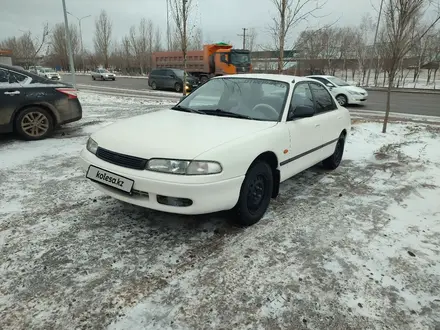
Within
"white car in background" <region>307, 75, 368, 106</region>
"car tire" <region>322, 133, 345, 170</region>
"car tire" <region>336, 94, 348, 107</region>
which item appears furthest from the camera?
"car tire" <region>336, 94, 348, 107</region>

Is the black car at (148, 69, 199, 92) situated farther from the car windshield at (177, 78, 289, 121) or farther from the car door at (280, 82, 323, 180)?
the car door at (280, 82, 323, 180)

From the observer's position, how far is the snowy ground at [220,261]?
210cm

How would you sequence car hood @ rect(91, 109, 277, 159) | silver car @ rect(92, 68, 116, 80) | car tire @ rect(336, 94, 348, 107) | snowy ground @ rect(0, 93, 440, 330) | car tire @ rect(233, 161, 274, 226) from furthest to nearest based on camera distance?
1. silver car @ rect(92, 68, 116, 80)
2. car tire @ rect(336, 94, 348, 107)
3. car tire @ rect(233, 161, 274, 226)
4. car hood @ rect(91, 109, 277, 159)
5. snowy ground @ rect(0, 93, 440, 330)

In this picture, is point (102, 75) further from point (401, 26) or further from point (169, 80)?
point (401, 26)

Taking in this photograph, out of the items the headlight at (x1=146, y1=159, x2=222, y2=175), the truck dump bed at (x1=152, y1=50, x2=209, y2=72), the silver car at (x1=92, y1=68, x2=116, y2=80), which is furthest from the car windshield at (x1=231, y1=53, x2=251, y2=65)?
the headlight at (x1=146, y1=159, x2=222, y2=175)

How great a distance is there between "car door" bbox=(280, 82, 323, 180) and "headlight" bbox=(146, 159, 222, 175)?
1.10 meters


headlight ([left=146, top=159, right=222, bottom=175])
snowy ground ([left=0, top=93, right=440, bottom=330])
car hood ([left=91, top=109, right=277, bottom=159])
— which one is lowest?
snowy ground ([left=0, top=93, right=440, bottom=330])

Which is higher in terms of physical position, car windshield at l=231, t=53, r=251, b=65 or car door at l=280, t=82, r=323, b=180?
car windshield at l=231, t=53, r=251, b=65

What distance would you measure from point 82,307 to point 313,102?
3569 mm

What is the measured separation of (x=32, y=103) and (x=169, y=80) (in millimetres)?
17501

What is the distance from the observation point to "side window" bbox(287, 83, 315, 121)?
3.67 m

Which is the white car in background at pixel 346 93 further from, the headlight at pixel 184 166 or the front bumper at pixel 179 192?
the headlight at pixel 184 166

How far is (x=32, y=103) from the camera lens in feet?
19.6

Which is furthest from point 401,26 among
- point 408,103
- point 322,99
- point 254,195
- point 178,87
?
point 178,87
